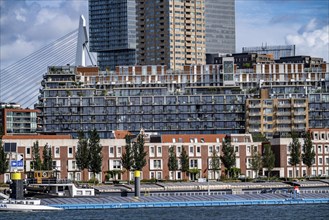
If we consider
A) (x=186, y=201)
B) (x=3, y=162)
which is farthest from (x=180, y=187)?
(x=186, y=201)

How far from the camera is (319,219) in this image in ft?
445

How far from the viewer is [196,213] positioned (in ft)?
472

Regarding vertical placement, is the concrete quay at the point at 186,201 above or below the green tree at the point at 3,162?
below

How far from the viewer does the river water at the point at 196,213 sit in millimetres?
138000

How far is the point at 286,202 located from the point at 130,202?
885 inches

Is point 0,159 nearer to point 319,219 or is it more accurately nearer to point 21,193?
point 21,193

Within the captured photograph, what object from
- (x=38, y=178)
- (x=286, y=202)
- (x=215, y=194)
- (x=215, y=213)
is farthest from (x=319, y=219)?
(x=38, y=178)

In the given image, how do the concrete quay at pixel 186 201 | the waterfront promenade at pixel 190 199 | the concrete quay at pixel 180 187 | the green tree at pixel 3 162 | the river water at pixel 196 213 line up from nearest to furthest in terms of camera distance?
the river water at pixel 196 213 → the concrete quay at pixel 186 201 → the waterfront promenade at pixel 190 199 → the concrete quay at pixel 180 187 → the green tree at pixel 3 162

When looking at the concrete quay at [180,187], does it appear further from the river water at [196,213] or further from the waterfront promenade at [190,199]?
the river water at [196,213]

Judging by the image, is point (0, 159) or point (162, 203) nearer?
point (162, 203)

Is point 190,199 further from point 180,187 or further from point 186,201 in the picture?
point 180,187

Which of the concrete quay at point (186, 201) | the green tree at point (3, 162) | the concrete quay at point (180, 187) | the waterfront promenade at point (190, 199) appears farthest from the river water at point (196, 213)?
the green tree at point (3, 162)

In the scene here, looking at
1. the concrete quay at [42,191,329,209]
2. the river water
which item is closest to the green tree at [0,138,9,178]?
the concrete quay at [42,191,329,209]

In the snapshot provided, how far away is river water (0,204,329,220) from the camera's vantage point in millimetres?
138000
